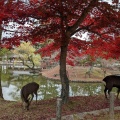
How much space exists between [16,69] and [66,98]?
31.5 meters

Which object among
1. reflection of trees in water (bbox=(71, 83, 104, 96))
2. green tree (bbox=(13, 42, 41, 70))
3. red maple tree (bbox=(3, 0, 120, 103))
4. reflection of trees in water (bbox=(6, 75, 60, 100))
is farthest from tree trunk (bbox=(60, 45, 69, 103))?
green tree (bbox=(13, 42, 41, 70))

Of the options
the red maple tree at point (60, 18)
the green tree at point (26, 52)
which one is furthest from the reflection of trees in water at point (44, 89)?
the green tree at point (26, 52)

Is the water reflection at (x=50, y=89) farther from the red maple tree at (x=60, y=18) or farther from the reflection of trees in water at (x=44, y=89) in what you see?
the red maple tree at (x=60, y=18)

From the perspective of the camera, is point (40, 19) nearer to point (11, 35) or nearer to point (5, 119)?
point (11, 35)

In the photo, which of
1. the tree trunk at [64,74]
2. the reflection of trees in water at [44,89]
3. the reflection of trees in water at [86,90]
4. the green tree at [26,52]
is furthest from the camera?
the green tree at [26,52]

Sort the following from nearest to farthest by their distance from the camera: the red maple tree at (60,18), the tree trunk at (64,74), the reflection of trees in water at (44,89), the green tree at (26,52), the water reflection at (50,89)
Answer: the red maple tree at (60,18), the tree trunk at (64,74), the reflection of trees in water at (44,89), the water reflection at (50,89), the green tree at (26,52)

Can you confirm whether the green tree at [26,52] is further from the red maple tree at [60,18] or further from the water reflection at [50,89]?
the red maple tree at [60,18]

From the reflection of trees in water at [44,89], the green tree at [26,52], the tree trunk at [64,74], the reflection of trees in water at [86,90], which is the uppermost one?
the green tree at [26,52]

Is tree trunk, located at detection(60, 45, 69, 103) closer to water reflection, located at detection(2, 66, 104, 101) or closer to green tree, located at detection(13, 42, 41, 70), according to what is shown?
water reflection, located at detection(2, 66, 104, 101)

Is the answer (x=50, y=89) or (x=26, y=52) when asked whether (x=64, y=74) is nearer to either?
(x=50, y=89)

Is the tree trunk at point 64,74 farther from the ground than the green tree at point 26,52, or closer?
closer

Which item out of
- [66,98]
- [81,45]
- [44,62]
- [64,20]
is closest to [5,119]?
[66,98]

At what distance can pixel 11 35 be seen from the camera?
7020 mm

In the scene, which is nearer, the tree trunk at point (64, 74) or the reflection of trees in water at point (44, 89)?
the tree trunk at point (64, 74)
